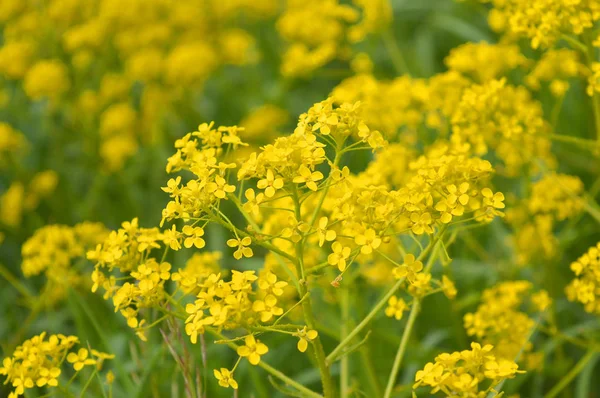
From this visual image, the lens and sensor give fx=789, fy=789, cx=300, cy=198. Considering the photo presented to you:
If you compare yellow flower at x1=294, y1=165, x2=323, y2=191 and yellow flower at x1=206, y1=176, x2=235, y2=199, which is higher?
yellow flower at x1=206, y1=176, x2=235, y2=199

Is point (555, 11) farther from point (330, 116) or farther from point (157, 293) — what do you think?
point (157, 293)

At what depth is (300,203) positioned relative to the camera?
212 cm

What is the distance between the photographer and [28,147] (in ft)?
17.8

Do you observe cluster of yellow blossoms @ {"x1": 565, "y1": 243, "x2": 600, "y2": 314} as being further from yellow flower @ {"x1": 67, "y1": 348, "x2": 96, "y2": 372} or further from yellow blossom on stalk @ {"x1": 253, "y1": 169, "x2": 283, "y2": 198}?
yellow flower @ {"x1": 67, "y1": 348, "x2": 96, "y2": 372}

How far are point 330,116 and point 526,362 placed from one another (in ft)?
5.09

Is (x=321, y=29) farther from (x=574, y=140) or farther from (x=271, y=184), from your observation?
(x=271, y=184)

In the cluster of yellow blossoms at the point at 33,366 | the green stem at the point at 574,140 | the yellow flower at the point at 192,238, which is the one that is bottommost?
the green stem at the point at 574,140

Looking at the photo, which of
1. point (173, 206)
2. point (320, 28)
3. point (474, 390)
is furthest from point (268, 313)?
point (320, 28)

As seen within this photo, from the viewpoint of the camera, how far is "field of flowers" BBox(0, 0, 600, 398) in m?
2.12

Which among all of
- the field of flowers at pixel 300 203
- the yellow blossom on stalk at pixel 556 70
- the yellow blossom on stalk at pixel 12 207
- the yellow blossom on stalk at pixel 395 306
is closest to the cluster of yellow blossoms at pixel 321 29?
the field of flowers at pixel 300 203

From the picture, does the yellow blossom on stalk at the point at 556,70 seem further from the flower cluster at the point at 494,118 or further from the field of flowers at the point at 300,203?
the flower cluster at the point at 494,118

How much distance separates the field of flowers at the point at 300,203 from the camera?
2115 millimetres

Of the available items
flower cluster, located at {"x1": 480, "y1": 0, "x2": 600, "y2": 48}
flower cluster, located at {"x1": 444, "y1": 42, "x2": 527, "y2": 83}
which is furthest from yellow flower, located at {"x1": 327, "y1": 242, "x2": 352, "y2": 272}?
flower cluster, located at {"x1": 444, "y1": 42, "x2": 527, "y2": 83}

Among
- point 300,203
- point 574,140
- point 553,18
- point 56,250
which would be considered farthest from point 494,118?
point 56,250
